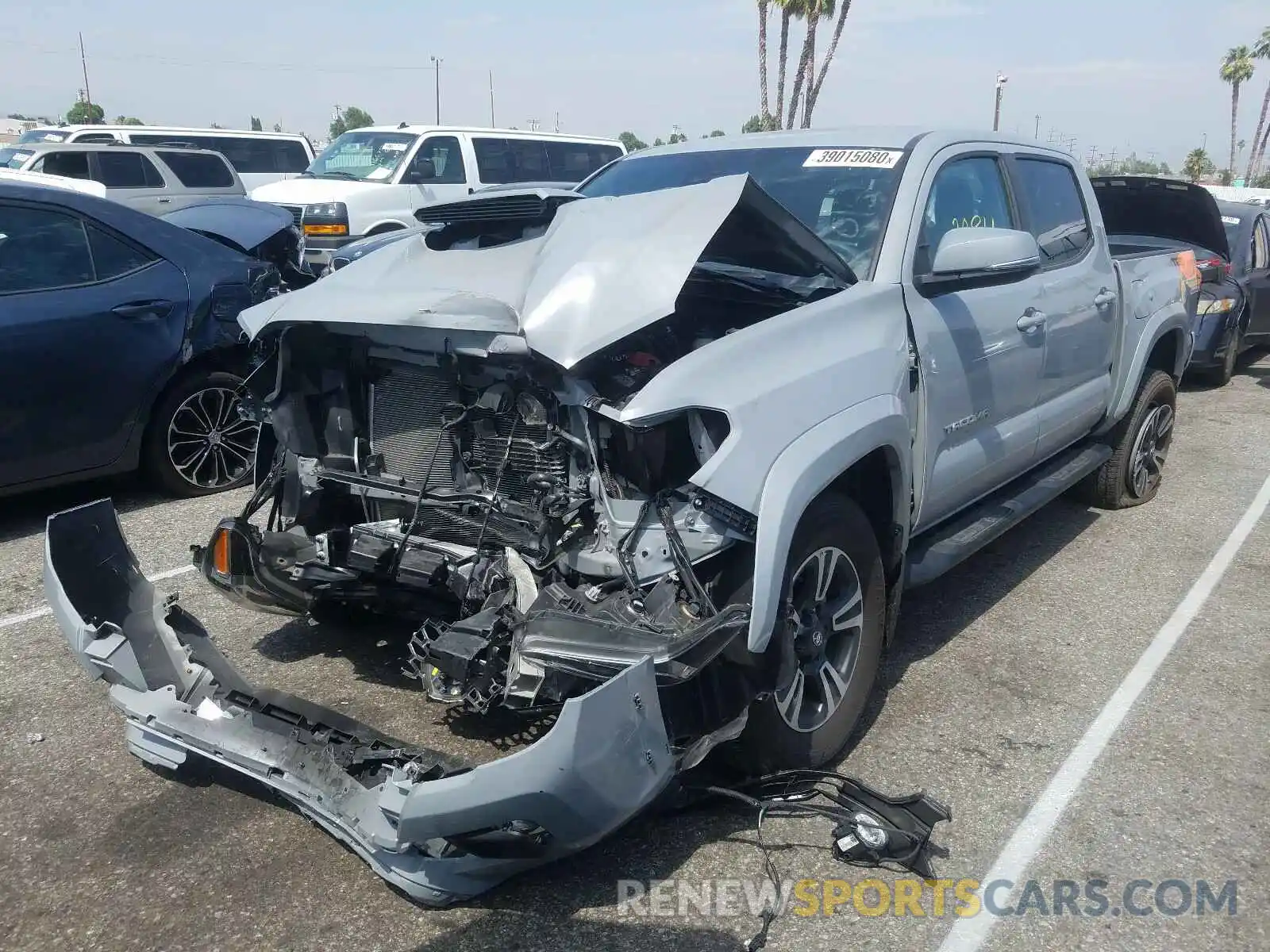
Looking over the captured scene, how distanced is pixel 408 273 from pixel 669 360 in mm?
974

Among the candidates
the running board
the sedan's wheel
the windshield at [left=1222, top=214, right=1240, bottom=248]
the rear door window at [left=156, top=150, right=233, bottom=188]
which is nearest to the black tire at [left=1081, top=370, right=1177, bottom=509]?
the running board

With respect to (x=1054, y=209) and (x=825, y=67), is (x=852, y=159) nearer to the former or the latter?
(x=1054, y=209)

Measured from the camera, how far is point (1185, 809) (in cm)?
328

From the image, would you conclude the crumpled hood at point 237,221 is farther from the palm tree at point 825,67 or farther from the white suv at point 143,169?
the palm tree at point 825,67

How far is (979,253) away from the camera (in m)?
3.62

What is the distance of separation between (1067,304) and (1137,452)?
1.83 metres

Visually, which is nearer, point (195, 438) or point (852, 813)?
point (852, 813)

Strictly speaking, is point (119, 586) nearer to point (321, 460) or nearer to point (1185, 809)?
point (321, 460)

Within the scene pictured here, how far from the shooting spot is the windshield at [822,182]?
3.88 m

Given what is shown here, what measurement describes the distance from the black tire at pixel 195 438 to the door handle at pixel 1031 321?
392cm

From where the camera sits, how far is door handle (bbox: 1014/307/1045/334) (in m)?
4.38

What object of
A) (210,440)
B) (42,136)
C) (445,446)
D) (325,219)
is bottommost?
(210,440)

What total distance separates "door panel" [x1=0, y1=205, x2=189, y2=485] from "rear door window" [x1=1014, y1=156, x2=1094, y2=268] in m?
4.41

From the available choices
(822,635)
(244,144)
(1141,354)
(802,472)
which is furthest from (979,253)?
(244,144)
